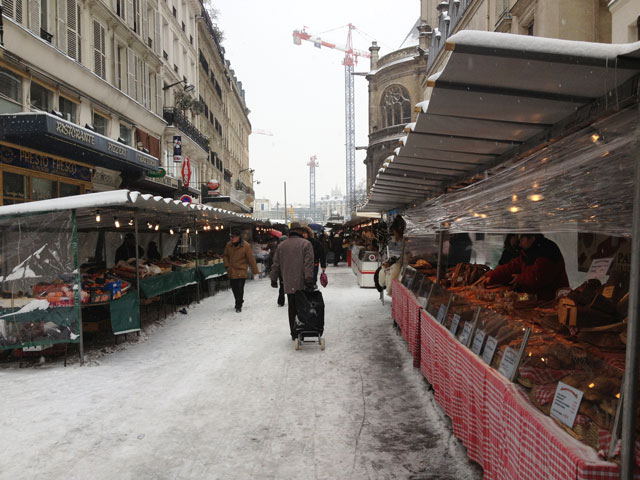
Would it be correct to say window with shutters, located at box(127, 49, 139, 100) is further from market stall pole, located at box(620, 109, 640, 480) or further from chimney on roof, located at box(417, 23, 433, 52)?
chimney on roof, located at box(417, 23, 433, 52)

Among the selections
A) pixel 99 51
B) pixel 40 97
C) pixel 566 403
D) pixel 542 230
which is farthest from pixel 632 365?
pixel 99 51

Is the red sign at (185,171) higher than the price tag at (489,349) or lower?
higher

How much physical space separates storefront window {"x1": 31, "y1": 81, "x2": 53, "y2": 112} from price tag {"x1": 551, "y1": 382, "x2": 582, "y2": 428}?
14.1 metres

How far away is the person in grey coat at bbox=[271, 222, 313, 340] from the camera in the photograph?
7.56m

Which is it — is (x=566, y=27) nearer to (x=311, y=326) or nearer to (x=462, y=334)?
(x=311, y=326)

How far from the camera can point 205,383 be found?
18.8 feet

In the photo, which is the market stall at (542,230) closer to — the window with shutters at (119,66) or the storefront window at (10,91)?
the storefront window at (10,91)

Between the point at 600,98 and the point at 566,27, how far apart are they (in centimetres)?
1257

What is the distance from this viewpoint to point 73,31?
14859mm

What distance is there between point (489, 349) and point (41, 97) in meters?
14.0

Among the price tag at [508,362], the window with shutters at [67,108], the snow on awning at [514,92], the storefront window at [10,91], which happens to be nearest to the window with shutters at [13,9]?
the storefront window at [10,91]

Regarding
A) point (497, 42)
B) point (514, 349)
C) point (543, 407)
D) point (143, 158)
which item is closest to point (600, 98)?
point (497, 42)

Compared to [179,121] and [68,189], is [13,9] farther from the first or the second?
[179,121]

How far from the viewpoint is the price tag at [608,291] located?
3494mm
